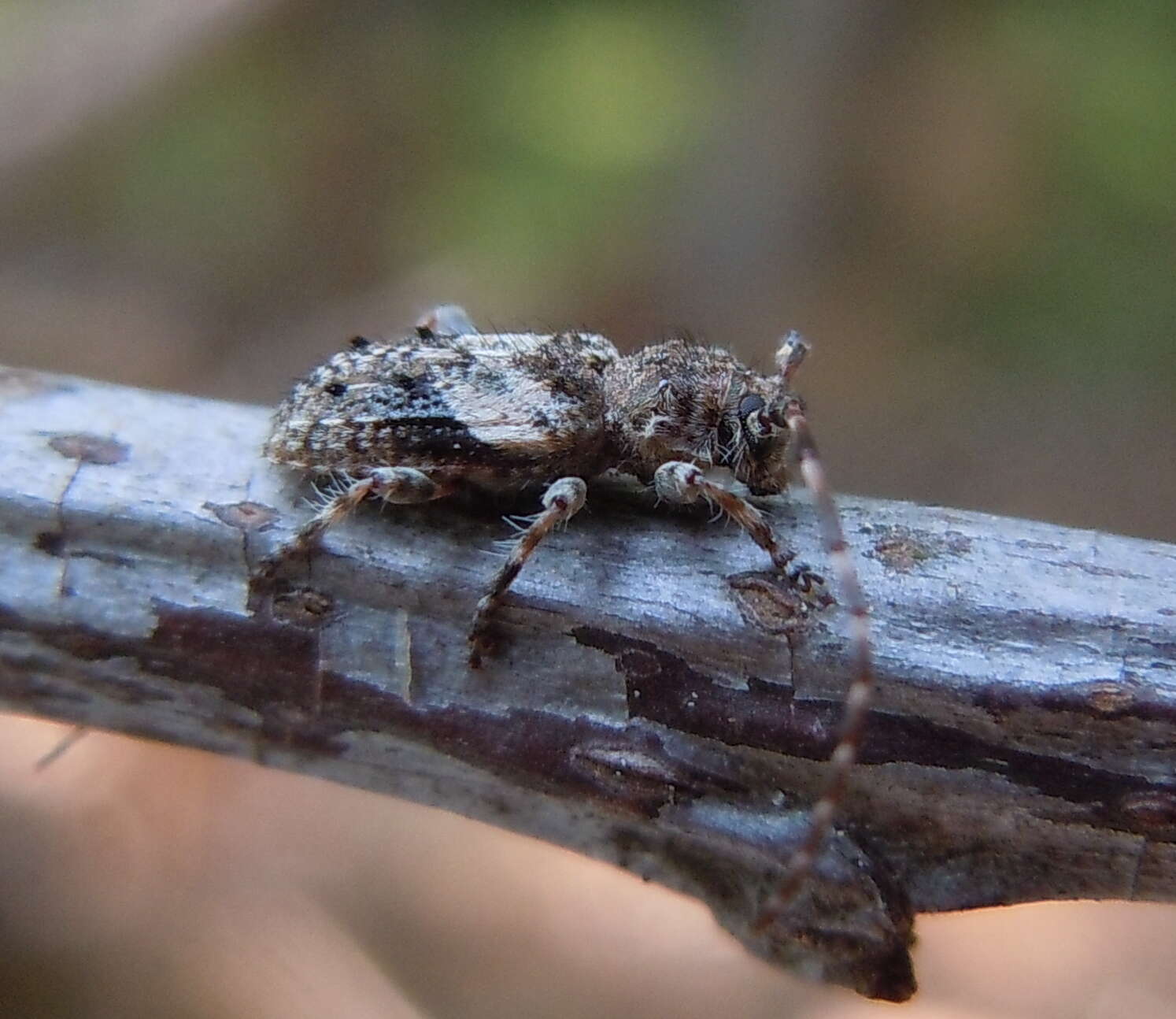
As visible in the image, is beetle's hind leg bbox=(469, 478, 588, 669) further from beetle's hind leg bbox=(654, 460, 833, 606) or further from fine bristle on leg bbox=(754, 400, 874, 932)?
fine bristle on leg bbox=(754, 400, 874, 932)

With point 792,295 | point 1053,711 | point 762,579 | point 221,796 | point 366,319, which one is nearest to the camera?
point 1053,711

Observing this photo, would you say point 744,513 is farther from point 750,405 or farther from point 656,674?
point 750,405

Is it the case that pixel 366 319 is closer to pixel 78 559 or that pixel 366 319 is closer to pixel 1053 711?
pixel 78 559

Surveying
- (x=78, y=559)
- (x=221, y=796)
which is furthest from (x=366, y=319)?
(x=78, y=559)

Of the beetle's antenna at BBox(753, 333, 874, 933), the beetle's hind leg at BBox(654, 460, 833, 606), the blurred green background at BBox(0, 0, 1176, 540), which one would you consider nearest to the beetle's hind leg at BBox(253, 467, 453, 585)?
the beetle's hind leg at BBox(654, 460, 833, 606)

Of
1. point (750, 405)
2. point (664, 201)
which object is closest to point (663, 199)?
point (664, 201)
